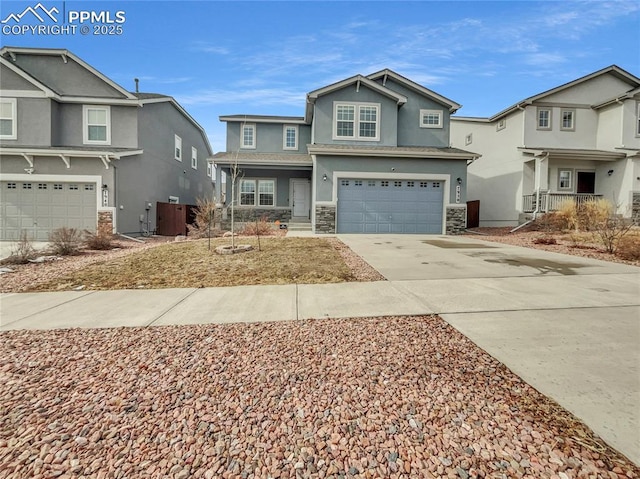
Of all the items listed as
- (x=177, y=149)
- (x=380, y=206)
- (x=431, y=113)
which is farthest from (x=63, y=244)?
(x=431, y=113)

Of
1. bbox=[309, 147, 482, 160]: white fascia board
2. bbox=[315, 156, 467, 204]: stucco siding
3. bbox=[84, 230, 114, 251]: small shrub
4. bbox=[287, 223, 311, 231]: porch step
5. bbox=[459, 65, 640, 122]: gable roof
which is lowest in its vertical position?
bbox=[84, 230, 114, 251]: small shrub

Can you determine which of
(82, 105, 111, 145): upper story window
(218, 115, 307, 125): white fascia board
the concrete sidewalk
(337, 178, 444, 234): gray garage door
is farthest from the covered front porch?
(82, 105, 111, 145): upper story window

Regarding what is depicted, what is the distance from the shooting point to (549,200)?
17000mm

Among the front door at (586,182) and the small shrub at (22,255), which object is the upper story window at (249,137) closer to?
the small shrub at (22,255)

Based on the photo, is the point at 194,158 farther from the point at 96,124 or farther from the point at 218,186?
the point at 218,186

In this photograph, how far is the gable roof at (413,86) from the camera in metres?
17.4

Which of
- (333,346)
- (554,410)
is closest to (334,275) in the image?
(333,346)

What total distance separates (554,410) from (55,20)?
19052 millimetres

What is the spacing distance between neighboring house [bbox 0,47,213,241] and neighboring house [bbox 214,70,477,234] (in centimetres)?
389

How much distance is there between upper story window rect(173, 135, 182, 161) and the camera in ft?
65.7

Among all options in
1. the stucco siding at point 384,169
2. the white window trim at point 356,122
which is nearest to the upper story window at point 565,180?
the stucco siding at point 384,169

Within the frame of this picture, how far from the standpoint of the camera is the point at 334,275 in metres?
6.68

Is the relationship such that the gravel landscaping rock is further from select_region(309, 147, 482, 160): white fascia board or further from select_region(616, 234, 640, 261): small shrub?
select_region(309, 147, 482, 160): white fascia board

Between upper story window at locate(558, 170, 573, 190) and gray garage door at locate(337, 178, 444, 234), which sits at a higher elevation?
upper story window at locate(558, 170, 573, 190)
